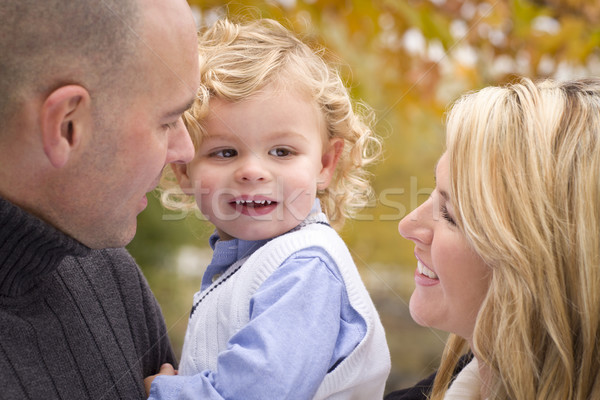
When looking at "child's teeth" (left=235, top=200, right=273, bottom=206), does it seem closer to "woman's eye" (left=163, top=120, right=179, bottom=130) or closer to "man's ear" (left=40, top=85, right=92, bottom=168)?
"woman's eye" (left=163, top=120, right=179, bottom=130)

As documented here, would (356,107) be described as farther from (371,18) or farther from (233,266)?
(233,266)

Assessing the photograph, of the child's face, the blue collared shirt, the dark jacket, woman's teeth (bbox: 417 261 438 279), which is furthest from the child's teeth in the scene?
the dark jacket

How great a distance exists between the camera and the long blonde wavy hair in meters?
1.62

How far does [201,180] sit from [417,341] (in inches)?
136

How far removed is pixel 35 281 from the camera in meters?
1.79

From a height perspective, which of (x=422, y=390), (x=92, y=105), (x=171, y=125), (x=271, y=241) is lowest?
(x=422, y=390)

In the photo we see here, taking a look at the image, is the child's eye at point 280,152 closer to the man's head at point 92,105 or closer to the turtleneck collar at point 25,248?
the man's head at point 92,105

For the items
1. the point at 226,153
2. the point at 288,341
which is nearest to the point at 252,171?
the point at 226,153

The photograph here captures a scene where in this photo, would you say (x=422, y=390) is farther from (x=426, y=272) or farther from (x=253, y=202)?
(x=253, y=202)

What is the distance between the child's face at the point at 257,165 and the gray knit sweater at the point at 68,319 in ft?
1.15

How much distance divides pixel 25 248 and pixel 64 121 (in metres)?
0.31

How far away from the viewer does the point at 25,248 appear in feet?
5.48

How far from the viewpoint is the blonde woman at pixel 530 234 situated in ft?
5.34

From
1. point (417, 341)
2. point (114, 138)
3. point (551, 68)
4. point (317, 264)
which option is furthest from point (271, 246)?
point (417, 341)
